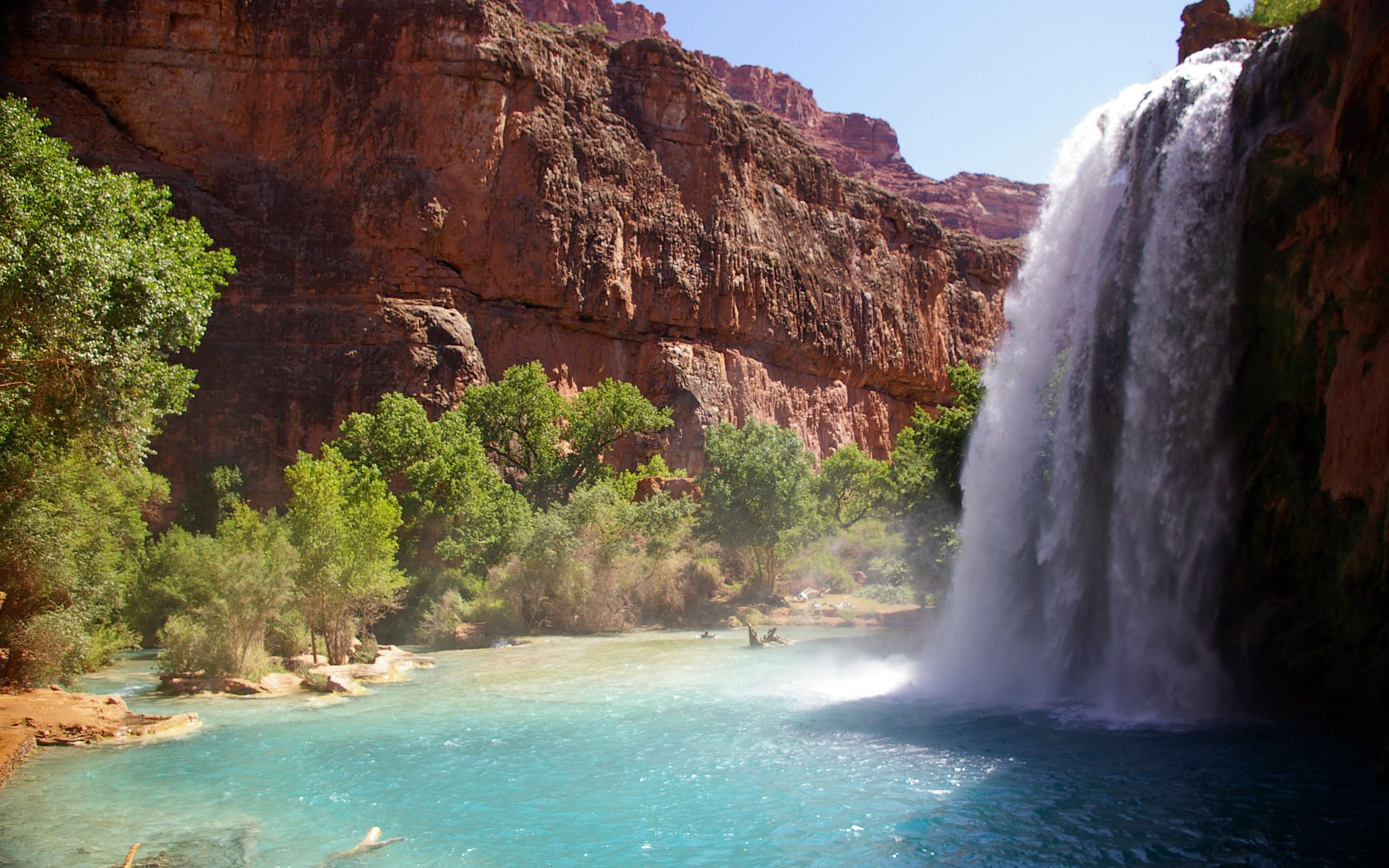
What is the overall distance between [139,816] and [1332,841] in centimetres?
1196

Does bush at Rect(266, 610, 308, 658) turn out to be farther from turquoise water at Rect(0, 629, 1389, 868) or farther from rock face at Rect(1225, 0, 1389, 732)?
rock face at Rect(1225, 0, 1389, 732)

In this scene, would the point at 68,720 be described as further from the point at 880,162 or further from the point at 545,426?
the point at 880,162

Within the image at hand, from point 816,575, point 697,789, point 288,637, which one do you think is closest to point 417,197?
point 816,575

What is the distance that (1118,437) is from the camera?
15.9 meters

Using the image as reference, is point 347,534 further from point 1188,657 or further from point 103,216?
point 1188,657

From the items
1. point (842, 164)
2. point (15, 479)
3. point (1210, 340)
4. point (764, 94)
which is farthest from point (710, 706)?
point (764, 94)

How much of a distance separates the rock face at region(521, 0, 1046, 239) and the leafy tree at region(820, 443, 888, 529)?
54723 mm

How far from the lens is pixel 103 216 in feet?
38.8

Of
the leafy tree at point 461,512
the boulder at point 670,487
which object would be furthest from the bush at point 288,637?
the boulder at point 670,487

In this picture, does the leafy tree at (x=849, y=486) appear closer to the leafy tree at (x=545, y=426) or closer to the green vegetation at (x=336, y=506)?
the green vegetation at (x=336, y=506)

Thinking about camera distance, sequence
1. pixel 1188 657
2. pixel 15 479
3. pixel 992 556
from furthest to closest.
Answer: pixel 992 556 → pixel 1188 657 → pixel 15 479

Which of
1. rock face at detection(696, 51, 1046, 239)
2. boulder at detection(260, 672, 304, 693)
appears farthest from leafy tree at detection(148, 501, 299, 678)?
rock face at detection(696, 51, 1046, 239)

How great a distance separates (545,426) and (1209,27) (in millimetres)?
23982

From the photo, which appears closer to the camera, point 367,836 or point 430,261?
point 367,836
